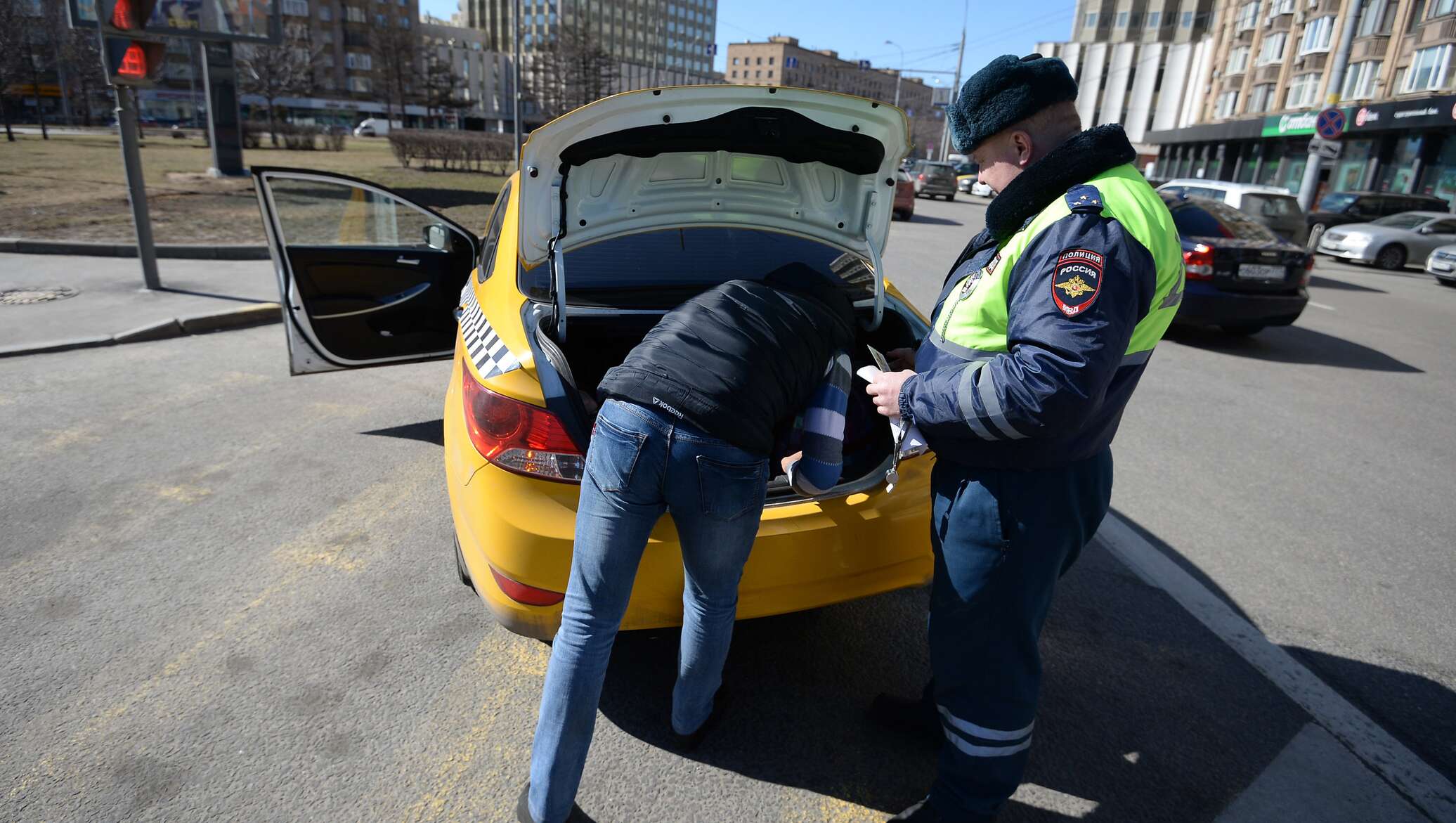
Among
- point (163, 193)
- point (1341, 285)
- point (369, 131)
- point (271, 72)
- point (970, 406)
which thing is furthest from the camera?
point (369, 131)

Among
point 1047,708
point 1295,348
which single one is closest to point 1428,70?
point 1295,348

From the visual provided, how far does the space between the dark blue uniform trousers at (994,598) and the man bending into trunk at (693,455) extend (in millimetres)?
360

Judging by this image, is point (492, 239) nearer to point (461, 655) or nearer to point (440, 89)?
point (461, 655)

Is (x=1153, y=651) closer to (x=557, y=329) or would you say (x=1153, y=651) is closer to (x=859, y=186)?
(x=859, y=186)

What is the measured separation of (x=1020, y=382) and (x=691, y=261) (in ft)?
6.22

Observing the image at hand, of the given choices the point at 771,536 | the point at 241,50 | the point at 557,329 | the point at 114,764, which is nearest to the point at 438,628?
the point at 114,764

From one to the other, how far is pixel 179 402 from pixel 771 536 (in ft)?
14.5

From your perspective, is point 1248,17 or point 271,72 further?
point 1248,17

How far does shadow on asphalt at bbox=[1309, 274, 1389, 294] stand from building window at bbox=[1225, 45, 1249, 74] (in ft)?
133

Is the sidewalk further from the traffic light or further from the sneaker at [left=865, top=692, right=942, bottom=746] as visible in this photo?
the sneaker at [left=865, top=692, right=942, bottom=746]

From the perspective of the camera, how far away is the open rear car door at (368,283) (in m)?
4.46

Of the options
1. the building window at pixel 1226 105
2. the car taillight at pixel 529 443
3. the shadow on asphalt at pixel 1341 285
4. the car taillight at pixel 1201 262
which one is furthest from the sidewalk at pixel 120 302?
the building window at pixel 1226 105

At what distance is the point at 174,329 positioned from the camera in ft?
21.1

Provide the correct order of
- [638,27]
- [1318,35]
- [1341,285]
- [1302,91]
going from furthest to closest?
[638,27] → [1302,91] → [1318,35] → [1341,285]
